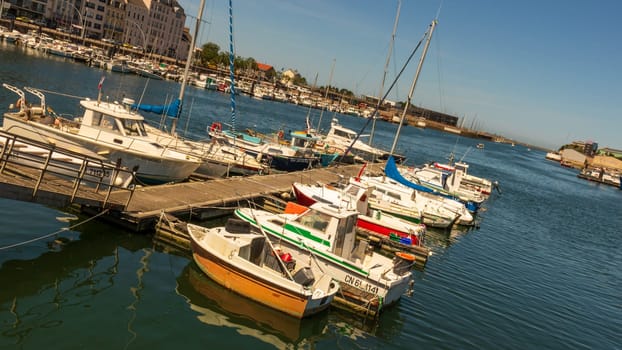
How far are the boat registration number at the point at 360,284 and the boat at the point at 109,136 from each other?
11.7 meters

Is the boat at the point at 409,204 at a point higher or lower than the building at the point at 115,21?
lower

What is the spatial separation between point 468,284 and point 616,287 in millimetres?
12296

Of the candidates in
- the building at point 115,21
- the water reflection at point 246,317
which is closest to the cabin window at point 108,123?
the water reflection at point 246,317

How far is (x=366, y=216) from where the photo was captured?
1004 inches

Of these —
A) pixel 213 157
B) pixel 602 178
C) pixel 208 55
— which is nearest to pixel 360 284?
pixel 213 157

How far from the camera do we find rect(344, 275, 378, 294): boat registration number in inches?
638

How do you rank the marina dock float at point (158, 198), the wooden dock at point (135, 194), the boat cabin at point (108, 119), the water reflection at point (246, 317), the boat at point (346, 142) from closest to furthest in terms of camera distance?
the water reflection at point (246, 317)
the wooden dock at point (135, 194)
the marina dock float at point (158, 198)
the boat cabin at point (108, 119)
the boat at point (346, 142)

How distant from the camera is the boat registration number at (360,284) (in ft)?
53.2

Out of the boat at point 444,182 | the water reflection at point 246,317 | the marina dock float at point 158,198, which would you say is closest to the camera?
the water reflection at point 246,317

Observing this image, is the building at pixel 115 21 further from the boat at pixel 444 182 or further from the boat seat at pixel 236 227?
the boat seat at pixel 236 227

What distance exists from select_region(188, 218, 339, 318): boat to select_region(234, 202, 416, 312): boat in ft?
2.29

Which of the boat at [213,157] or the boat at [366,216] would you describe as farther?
the boat at [213,157]

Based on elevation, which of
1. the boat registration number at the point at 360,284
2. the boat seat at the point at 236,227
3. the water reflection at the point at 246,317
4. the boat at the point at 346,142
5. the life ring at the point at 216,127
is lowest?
the water reflection at the point at 246,317

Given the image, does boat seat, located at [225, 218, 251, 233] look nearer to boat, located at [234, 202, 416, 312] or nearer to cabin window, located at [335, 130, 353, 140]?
boat, located at [234, 202, 416, 312]
